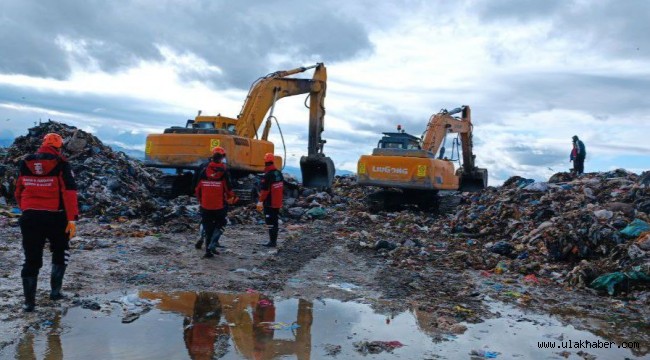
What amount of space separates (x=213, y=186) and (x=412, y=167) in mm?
6675

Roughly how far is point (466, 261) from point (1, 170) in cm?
1130

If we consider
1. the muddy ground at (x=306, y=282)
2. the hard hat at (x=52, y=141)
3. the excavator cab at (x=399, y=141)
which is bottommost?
Answer: the muddy ground at (x=306, y=282)

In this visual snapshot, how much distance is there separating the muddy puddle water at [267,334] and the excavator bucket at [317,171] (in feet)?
34.4

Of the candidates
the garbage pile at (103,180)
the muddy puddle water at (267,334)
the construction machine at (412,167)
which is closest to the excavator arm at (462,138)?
the construction machine at (412,167)

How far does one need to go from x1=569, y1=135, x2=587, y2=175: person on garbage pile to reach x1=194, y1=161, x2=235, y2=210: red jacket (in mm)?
13767

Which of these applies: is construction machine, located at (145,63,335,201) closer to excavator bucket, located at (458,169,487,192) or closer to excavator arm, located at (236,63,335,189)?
excavator arm, located at (236,63,335,189)

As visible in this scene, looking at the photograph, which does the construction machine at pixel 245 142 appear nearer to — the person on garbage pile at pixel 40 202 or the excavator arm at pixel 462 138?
the excavator arm at pixel 462 138

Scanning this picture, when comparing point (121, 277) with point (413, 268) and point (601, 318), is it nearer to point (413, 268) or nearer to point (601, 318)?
point (413, 268)

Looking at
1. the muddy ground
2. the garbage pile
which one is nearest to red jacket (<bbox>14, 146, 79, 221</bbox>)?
the muddy ground

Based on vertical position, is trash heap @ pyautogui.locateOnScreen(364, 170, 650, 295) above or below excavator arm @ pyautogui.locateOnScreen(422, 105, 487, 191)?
below

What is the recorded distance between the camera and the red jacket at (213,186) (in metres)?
7.93

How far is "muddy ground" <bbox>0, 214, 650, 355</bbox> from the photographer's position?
550cm

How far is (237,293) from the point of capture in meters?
6.18

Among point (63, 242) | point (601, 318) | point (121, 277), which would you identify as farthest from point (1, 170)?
point (601, 318)
